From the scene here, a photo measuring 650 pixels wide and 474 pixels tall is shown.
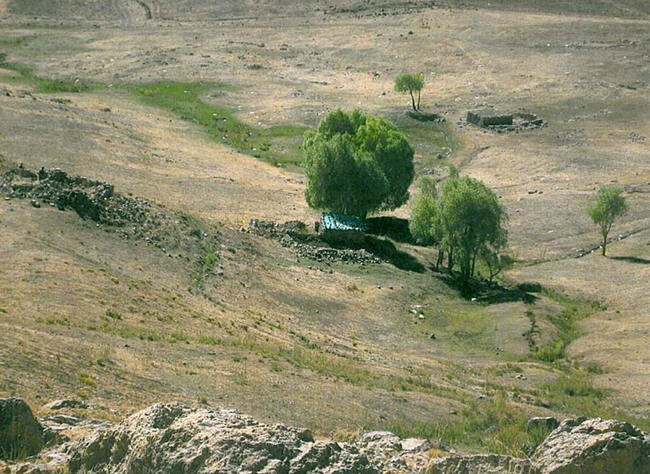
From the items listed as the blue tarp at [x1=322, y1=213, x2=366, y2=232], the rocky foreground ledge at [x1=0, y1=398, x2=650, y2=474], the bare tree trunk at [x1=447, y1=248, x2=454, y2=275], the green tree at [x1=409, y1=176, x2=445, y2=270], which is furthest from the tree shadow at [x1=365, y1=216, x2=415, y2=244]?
the rocky foreground ledge at [x1=0, y1=398, x2=650, y2=474]

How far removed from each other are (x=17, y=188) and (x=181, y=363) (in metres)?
20.0

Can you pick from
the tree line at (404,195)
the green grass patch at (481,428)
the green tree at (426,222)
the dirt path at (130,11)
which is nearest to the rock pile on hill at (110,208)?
the tree line at (404,195)

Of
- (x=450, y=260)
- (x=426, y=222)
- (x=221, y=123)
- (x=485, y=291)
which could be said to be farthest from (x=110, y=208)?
(x=221, y=123)

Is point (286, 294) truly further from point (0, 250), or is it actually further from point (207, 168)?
point (207, 168)

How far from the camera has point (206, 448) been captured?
15.9 meters

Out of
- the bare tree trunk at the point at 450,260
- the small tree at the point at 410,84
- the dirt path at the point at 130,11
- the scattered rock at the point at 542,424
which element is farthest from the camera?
the dirt path at the point at 130,11

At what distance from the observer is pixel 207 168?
73.8 meters

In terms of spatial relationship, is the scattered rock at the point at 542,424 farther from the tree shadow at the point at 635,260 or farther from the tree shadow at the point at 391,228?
the tree shadow at the point at 391,228

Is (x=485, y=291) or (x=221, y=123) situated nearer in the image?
(x=485, y=291)

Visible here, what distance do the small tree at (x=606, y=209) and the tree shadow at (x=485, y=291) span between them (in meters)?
8.92

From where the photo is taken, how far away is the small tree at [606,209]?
64.0 metres

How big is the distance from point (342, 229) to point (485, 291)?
790cm

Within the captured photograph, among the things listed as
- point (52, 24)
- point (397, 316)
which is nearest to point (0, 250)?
point (397, 316)

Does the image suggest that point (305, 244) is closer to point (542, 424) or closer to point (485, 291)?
point (485, 291)
